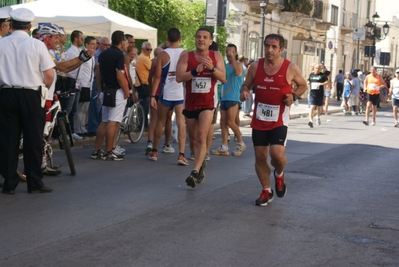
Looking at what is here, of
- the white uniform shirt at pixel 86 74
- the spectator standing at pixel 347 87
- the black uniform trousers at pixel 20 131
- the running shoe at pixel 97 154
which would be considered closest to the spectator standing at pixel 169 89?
the running shoe at pixel 97 154

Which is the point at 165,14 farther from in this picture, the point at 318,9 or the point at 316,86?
the point at 318,9

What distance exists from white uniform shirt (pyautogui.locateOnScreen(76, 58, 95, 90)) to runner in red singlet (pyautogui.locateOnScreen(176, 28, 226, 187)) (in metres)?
4.94

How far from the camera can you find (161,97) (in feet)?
40.0

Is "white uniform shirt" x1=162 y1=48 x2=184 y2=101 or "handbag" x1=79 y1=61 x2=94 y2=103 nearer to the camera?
"white uniform shirt" x1=162 y1=48 x2=184 y2=101

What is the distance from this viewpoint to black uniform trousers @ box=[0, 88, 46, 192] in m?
8.55

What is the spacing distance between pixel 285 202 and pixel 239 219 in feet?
4.17

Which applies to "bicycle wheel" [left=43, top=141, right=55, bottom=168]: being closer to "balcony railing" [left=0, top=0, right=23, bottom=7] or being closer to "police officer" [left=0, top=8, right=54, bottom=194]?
"police officer" [left=0, top=8, right=54, bottom=194]

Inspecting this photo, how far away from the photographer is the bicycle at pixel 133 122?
14969 millimetres

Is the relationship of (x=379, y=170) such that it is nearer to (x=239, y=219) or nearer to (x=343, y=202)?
(x=343, y=202)

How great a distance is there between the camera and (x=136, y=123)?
1565 cm

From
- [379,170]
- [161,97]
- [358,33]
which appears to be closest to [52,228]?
[161,97]

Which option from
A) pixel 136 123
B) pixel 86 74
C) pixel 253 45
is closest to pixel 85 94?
pixel 86 74

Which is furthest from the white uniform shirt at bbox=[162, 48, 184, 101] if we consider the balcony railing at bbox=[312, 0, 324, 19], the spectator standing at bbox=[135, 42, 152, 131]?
the balcony railing at bbox=[312, 0, 324, 19]

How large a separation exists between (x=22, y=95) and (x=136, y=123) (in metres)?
7.15
